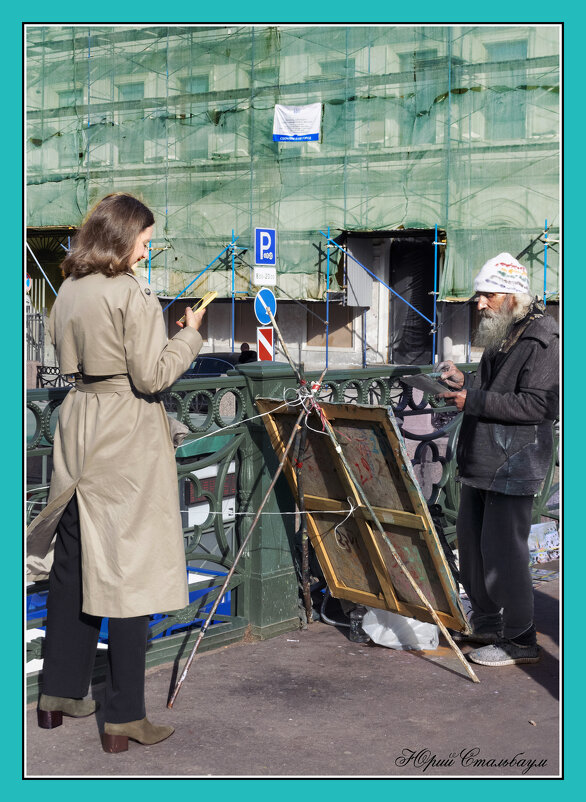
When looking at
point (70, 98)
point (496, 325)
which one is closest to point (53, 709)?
point (496, 325)

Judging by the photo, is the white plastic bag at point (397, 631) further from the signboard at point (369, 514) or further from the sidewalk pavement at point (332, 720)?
the signboard at point (369, 514)

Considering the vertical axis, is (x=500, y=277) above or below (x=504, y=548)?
above

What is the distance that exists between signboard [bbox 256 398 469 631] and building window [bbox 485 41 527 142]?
2083cm

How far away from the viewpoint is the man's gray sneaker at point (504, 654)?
5102mm

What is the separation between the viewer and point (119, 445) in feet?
12.9

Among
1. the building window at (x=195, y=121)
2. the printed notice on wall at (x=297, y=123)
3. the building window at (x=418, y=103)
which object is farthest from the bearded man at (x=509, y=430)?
the building window at (x=195, y=121)

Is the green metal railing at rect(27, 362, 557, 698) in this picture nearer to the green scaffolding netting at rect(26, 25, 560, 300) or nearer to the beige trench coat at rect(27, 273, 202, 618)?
the beige trench coat at rect(27, 273, 202, 618)

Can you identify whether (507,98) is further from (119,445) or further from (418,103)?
(119,445)

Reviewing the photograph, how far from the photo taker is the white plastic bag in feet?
17.4

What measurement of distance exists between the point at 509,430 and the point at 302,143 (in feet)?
78.4

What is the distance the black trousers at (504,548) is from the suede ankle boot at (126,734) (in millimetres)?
1887

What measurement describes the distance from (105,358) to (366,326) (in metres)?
24.0
